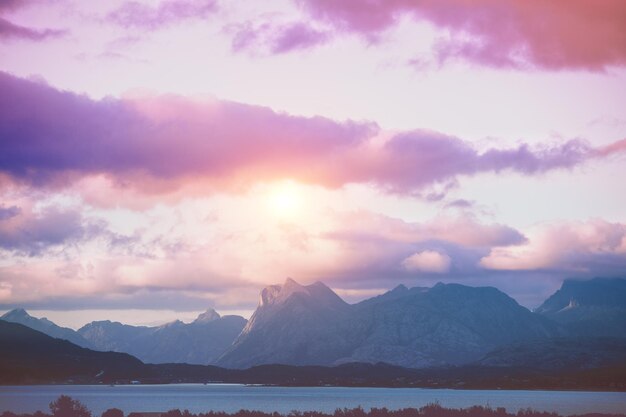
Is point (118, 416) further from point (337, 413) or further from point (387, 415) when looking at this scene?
point (387, 415)

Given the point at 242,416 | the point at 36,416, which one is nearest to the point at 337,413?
the point at 242,416

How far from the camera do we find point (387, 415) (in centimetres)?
13462

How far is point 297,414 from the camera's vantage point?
13738cm

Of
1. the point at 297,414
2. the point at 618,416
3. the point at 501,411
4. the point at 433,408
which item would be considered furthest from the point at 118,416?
the point at 618,416

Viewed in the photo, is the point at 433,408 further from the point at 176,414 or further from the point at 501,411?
the point at 176,414

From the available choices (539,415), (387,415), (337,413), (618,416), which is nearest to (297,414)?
(337,413)

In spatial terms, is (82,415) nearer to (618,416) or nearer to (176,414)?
(176,414)

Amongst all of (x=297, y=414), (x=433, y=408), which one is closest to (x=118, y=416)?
(x=297, y=414)

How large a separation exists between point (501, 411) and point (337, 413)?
31.1 m

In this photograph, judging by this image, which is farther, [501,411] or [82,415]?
[501,411]

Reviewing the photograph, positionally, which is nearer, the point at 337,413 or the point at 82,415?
the point at 82,415

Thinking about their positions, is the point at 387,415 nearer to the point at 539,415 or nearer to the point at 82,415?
the point at 539,415

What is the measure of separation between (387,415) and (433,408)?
9.00m

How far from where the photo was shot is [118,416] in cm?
13388
